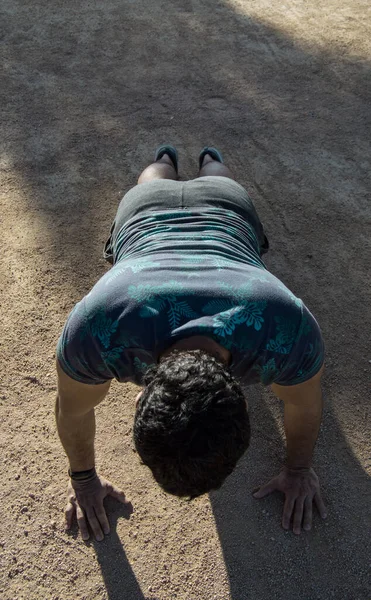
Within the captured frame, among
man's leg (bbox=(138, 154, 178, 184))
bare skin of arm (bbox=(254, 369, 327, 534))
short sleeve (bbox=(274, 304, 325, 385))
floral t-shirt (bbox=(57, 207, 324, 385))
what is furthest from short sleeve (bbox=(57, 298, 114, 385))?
man's leg (bbox=(138, 154, 178, 184))

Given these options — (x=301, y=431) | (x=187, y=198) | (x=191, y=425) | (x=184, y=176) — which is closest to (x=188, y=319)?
(x=191, y=425)

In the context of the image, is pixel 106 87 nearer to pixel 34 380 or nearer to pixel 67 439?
pixel 34 380

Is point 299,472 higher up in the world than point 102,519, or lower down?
higher up

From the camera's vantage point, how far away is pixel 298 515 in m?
2.28

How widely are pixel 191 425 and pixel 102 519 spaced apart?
107 centimetres

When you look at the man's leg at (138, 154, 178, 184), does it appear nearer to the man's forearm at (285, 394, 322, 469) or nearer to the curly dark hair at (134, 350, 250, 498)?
the man's forearm at (285, 394, 322, 469)

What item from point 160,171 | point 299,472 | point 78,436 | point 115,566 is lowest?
point 115,566

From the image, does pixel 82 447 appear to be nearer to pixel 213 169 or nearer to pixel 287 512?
pixel 287 512

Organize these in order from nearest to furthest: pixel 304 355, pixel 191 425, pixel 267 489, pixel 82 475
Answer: pixel 191 425 → pixel 304 355 → pixel 82 475 → pixel 267 489

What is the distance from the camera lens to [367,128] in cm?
391

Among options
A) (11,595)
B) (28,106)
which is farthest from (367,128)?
(11,595)

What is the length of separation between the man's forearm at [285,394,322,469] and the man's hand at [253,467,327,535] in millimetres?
48

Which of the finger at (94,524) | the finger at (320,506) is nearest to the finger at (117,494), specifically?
the finger at (94,524)

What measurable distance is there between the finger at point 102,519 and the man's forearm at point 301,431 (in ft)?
2.42
